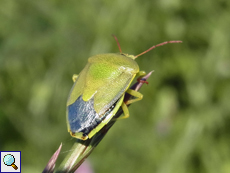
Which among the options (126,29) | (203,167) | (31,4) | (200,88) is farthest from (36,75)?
(203,167)

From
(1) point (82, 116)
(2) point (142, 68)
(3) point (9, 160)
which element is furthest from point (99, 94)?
(2) point (142, 68)

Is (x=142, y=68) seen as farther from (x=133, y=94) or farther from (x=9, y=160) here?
(x=9, y=160)

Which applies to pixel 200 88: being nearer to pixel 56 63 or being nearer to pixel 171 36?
pixel 171 36

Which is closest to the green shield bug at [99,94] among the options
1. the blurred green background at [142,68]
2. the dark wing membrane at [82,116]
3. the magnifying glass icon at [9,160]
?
the dark wing membrane at [82,116]

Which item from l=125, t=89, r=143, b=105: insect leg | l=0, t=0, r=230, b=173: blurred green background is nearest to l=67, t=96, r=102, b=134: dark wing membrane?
l=125, t=89, r=143, b=105: insect leg

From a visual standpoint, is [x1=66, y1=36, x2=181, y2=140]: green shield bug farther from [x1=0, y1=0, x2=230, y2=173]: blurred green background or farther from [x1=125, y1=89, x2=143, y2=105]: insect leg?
[x1=0, y1=0, x2=230, y2=173]: blurred green background

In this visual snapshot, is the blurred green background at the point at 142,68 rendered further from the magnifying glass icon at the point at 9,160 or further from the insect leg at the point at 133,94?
the insect leg at the point at 133,94
